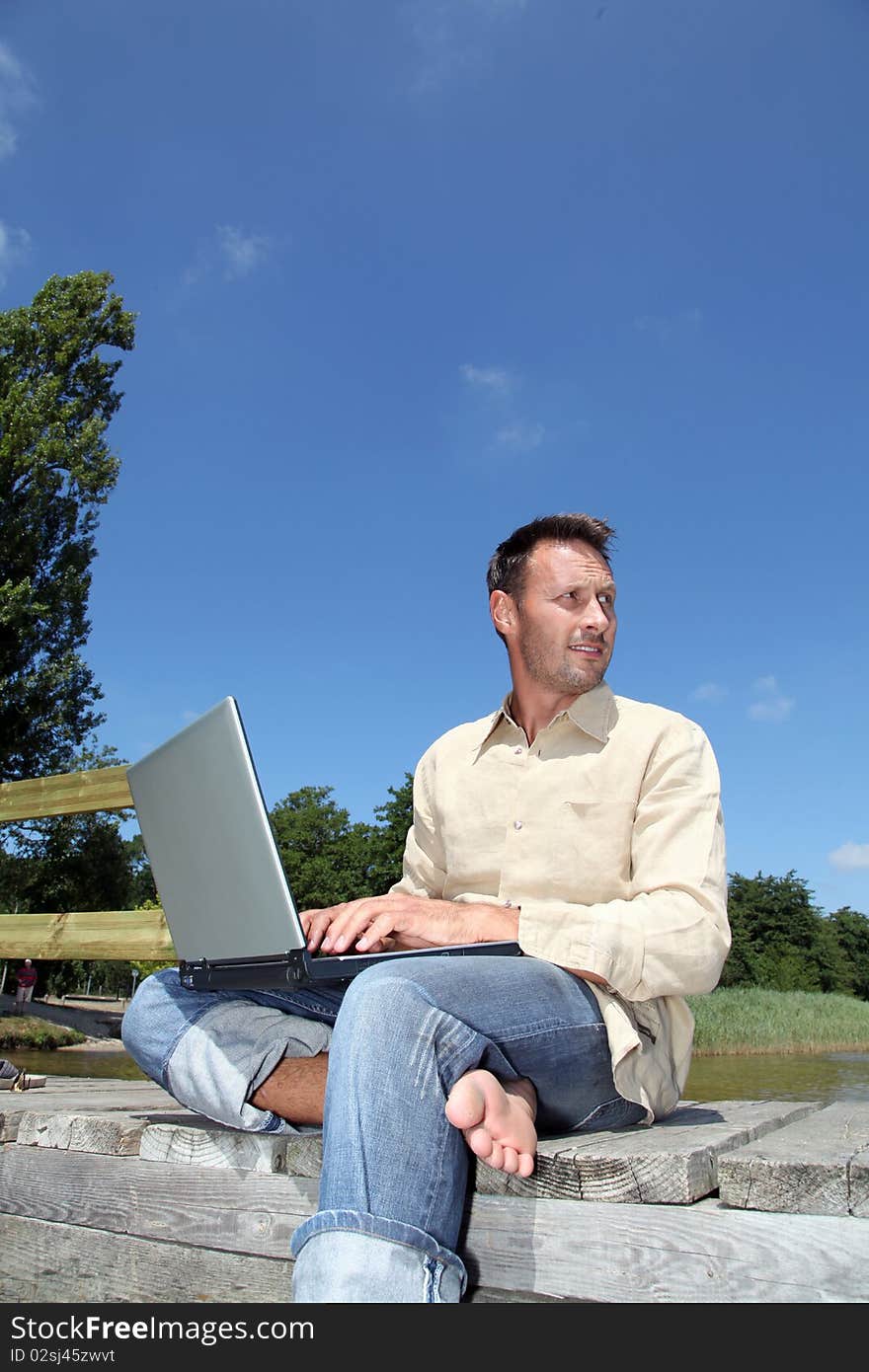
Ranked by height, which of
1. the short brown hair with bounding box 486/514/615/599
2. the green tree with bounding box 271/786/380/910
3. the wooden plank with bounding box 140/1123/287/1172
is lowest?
the wooden plank with bounding box 140/1123/287/1172

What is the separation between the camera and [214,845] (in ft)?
5.59

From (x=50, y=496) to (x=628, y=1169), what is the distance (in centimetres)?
1517

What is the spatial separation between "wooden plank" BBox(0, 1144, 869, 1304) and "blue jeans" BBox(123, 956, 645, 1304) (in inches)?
4.7

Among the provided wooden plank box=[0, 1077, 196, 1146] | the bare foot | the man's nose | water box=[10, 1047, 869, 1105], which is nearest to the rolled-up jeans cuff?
the bare foot

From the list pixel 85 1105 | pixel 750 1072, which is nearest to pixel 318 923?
pixel 85 1105

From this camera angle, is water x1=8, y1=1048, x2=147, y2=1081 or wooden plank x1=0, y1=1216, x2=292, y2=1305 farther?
water x1=8, y1=1048, x2=147, y2=1081

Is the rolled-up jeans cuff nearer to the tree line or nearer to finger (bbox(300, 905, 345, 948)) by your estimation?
finger (bbox(300, 905, 345, 948))

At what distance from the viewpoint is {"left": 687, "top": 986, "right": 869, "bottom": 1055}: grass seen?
11844 millimetres

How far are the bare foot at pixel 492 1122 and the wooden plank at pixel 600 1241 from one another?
96 mm
